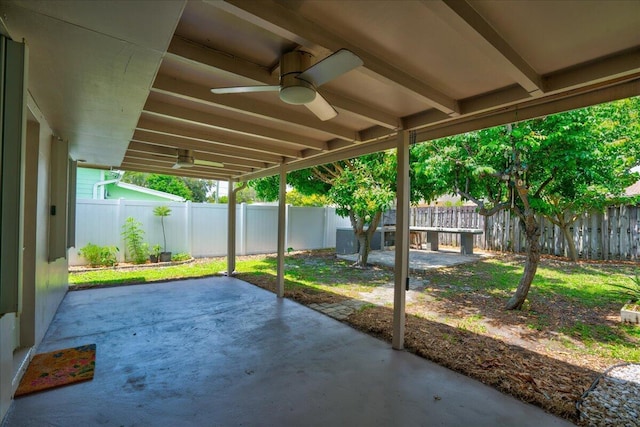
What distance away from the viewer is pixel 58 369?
2.71 metres

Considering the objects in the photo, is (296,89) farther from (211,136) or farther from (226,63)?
(211,136)

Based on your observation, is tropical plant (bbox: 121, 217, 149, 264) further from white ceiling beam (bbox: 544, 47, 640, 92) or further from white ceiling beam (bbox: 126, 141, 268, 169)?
white ceiling beam (bbox: 544, 47, 640, 92)

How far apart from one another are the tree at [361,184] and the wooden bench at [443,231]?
2.41 meters

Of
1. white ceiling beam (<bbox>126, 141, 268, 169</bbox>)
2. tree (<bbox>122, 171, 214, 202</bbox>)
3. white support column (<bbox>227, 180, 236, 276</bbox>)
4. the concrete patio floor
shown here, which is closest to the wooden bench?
white support column (<bbox>227, 180, 236, 276</bbox>)

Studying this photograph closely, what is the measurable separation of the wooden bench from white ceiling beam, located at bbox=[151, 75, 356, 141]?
22.5ft

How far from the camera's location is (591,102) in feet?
7.38

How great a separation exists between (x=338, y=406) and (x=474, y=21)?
2.58 meters

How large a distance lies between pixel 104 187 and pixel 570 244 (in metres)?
16.0

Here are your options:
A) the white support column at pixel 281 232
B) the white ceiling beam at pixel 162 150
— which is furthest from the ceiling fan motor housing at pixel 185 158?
the white support column at pixel 281 232

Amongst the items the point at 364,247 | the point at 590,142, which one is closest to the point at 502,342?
the point at 590,142

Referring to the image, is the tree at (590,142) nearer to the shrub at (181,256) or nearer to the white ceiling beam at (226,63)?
the white ceiling beam at (226,63)

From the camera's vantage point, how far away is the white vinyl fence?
7.50 metres

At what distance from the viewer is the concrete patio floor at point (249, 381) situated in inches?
83.8

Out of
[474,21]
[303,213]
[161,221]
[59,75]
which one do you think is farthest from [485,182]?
[161,221]
